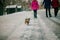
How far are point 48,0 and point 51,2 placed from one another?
14 centimetres

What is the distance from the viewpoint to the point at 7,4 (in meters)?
5.32

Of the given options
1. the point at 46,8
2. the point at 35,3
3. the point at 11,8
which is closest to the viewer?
the point at 11,8

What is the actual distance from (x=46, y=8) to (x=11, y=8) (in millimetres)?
4703

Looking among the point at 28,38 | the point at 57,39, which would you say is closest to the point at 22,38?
the point at 28,38

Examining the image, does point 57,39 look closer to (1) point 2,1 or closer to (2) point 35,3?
(1) point 2,1

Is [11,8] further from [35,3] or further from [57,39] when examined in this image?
[35,3]

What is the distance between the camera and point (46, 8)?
981cm

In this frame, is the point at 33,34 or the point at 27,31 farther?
the point at 27,31

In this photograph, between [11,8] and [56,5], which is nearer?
[11,8]

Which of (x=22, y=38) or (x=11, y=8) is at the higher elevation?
(x=11, y=8)

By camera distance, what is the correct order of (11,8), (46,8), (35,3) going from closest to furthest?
(11,8), (35,3), (46,8)

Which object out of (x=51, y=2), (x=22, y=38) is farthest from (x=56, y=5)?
(x=22, y=38)

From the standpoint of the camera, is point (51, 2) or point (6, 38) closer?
point (6, 38)

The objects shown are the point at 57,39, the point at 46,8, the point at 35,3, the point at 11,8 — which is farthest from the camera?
the point at 46,8
